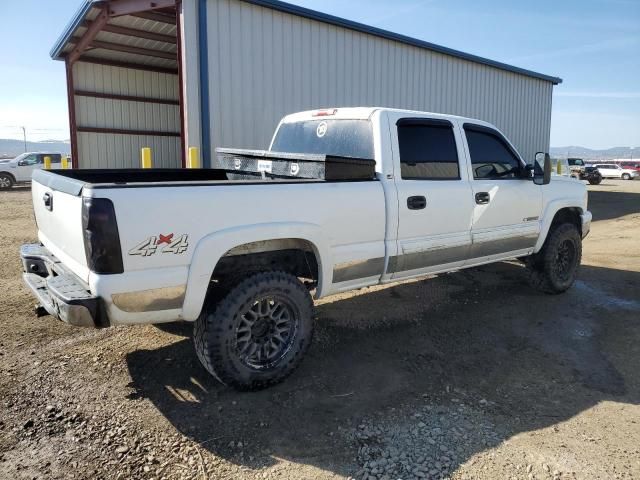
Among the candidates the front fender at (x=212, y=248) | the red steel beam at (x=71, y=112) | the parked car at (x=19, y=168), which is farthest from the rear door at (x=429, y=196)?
the parked car at (x=19, y=168)

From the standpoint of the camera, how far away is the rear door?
426 centimetres

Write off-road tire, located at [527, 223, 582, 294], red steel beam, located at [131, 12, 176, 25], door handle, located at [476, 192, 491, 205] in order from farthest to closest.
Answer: red steel beam, located at [131, 12, 176, 25] → off-road tire, located at [527, 223, 582, 294] → door handle, located at [476, 192, 491, 205]

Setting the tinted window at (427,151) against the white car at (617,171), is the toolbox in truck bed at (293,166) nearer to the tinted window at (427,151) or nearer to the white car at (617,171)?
the tinted window at (427,151)

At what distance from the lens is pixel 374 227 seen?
4020 mm

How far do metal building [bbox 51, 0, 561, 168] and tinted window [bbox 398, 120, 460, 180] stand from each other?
5003mm

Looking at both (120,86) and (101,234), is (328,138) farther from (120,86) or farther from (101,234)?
(120,86)

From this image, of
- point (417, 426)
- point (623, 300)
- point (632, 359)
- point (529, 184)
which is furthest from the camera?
point (623, 300)

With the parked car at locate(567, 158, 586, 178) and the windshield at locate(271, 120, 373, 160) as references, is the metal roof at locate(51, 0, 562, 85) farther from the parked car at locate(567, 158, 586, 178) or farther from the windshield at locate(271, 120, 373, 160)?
the parked car at locate(567, 158, 586, 178)

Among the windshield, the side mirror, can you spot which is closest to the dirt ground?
the side mirror

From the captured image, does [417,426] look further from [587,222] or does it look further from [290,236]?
[587,222]

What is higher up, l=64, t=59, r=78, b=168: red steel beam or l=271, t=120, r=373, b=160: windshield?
l=64, t=59, r=78, b=168: red steel beam

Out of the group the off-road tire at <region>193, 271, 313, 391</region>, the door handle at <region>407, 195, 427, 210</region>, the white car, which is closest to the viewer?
the off-road tire at <region>193, 271, 313, 391</region>

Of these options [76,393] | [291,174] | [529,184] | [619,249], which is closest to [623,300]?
[529,184]

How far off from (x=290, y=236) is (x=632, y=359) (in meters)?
3.02
